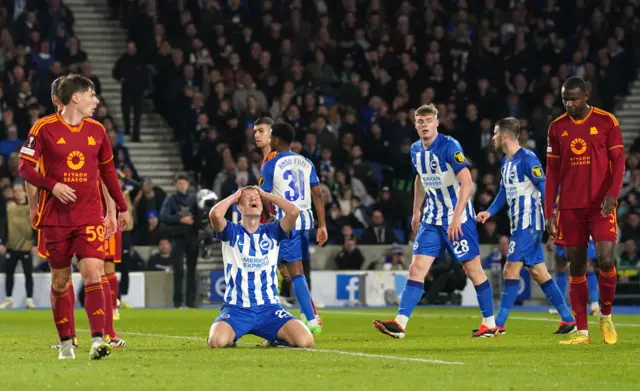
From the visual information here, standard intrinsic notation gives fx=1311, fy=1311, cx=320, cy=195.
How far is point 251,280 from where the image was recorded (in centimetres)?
1105

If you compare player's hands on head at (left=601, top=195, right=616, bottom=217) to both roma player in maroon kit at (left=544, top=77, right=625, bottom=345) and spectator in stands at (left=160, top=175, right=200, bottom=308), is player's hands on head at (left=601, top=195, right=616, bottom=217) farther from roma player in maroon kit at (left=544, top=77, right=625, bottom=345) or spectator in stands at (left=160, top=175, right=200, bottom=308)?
spectator in stands at (left=160, top=175, right=200, bottom=308)

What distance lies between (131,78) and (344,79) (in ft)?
15.8

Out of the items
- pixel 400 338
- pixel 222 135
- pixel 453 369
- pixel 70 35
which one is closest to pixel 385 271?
pixel 222 135

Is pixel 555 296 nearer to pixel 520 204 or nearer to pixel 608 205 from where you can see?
pixel 520 204

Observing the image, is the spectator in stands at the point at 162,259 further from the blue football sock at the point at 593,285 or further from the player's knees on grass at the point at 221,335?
the player's knees on grass at the point at 221,335

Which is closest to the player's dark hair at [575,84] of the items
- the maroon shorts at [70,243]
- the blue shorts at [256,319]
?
the blue shorts at [256,319]

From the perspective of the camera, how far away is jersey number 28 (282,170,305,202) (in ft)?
46.0

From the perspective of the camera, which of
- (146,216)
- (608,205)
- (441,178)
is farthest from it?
(146,216)

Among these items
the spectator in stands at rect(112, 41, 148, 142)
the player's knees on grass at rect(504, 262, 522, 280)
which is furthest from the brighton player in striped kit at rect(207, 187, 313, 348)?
the spectator in stands at rect(112, 41, 148, 142)

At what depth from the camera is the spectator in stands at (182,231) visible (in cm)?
2192

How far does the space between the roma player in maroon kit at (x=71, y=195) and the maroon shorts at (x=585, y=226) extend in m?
4.16

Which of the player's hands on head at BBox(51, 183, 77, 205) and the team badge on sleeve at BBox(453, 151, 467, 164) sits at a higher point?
the team badge on sleeve at BBox(453, 151, 467, 164)

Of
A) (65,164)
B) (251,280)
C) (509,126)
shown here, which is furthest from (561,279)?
(65,164)

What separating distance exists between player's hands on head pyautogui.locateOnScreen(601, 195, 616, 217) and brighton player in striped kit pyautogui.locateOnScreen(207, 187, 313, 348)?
104 inches
